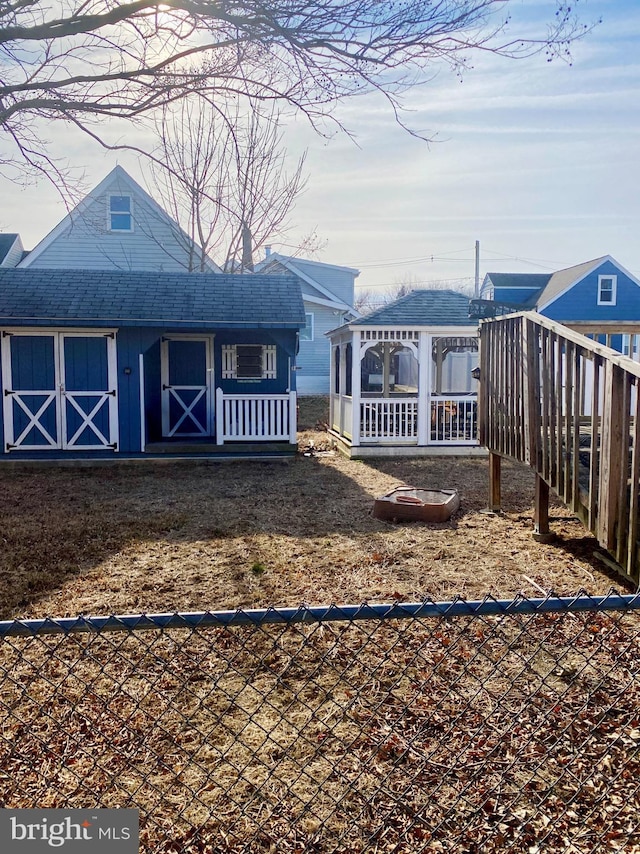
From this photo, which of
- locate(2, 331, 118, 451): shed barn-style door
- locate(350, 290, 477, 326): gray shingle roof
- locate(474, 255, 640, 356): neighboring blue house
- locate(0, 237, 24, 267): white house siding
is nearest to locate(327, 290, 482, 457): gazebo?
locate(350, 290, 477, 326): gray shingle roof

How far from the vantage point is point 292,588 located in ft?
15.8

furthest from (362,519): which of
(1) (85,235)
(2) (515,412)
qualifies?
(1) (85,235)

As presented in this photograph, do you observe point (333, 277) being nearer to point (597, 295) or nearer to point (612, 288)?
point (597, 295)

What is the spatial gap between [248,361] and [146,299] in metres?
2.40

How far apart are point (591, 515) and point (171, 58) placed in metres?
6.86

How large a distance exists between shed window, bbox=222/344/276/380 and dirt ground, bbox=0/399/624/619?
3649 mm

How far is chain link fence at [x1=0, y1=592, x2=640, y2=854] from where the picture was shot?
92.2 inches

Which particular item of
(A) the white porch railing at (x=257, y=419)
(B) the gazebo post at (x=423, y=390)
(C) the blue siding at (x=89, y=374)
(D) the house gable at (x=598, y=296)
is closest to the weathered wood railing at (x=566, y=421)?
(B) the gazebo post at (x=423, y=390)

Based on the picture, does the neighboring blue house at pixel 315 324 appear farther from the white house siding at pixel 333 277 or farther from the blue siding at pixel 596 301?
the blue siding at pixel 596 301

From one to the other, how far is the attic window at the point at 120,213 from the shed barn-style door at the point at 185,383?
8.75 meters

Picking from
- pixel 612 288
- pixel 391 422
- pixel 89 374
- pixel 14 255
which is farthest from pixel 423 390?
pixel 14 255

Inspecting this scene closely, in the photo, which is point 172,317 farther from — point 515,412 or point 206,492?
point 515,412

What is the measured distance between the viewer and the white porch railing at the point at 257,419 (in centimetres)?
1203

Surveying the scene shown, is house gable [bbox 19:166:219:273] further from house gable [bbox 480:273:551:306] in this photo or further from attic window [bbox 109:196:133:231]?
house gable [bbox 480:273:551:306]
